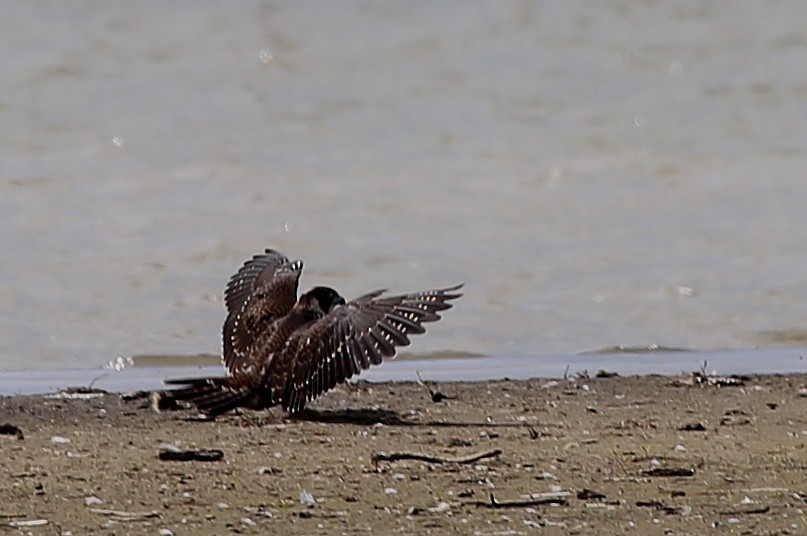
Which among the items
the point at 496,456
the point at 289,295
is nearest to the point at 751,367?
the point at 289,295

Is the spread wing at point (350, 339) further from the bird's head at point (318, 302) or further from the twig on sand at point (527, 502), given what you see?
the twig on sand at point (527, 502)

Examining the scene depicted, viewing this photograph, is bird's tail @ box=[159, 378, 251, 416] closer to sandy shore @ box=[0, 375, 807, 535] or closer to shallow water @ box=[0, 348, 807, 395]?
sandy shore @ box=[0, 375, 807, 535]

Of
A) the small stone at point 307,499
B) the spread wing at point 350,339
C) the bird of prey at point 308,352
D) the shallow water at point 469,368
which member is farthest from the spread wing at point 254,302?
the small stone at point 307,499

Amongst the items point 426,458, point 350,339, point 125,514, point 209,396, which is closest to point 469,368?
point 350,339

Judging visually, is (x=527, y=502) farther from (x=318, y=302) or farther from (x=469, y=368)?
(x=469, y=368)

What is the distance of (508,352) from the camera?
9.10m

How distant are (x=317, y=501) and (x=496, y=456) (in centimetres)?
79

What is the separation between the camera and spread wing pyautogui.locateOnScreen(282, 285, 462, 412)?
7.09 metres

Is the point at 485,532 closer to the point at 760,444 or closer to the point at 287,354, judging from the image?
the point at 760,444

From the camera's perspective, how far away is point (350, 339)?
716cm

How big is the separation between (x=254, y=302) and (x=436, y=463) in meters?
1.86

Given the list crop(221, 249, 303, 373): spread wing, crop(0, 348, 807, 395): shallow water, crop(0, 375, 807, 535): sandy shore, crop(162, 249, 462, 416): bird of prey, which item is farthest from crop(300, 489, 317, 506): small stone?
crop(0, 348, 807, 395): shallow water

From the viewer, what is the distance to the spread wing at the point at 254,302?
754 centimetres

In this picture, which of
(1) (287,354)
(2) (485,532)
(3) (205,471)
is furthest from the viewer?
(1) (287,354)
